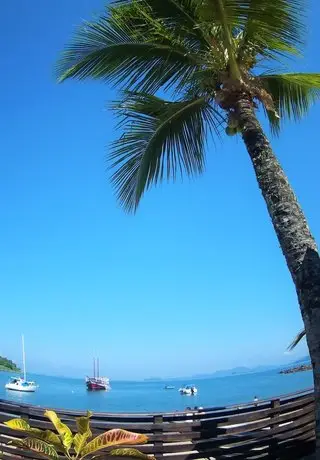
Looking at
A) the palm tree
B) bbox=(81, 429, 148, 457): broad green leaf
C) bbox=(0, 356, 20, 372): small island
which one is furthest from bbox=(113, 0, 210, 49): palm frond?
bbox=(0, 356, 20, 372): small island

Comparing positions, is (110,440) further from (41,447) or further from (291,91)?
(291,91)

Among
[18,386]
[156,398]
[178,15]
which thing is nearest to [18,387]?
[18,386]

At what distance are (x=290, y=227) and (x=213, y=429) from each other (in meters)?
3.06

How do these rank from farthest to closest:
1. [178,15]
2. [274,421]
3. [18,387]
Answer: [18,387]
[274,421]
[178,15]

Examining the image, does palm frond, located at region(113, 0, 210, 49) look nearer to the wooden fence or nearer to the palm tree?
the palm tree

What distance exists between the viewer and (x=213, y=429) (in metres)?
6.39

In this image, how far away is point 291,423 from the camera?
700 cm

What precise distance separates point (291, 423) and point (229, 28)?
18.6ft

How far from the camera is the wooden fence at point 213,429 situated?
6.14 m

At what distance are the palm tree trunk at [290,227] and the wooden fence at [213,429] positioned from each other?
2.34 meters

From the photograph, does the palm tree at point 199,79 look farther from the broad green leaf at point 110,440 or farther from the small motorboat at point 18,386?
the small motorboat at point 18,386

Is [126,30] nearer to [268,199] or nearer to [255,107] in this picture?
[255,107]

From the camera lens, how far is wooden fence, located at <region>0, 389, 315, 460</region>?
242 inches

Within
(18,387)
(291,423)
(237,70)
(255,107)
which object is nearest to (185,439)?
(291,423)
